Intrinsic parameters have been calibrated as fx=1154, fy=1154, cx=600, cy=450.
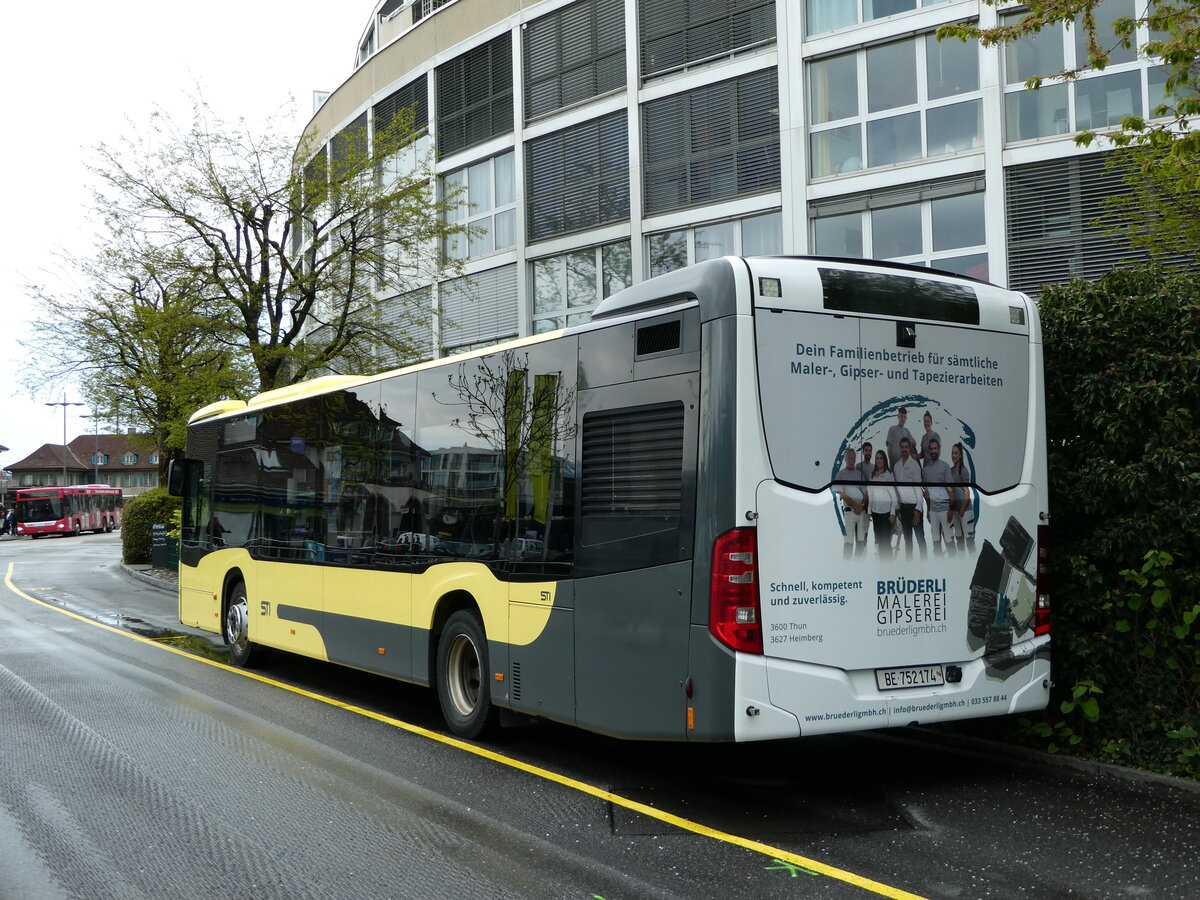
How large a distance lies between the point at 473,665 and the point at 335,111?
2828 centimetres

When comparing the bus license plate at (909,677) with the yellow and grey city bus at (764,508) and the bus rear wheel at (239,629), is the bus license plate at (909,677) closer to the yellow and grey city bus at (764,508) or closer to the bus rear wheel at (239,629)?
the yellow and grey city bus at (764,508)

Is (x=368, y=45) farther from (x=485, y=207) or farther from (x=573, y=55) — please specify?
(x=573, y=55)

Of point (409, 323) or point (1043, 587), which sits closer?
point (1043, 587)

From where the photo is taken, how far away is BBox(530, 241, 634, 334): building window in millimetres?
23859

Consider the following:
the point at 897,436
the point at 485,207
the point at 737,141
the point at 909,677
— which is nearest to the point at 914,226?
the point at 737,141

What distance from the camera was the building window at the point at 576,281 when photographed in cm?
2386

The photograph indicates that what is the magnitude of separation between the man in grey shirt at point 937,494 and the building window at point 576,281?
56.5 feet

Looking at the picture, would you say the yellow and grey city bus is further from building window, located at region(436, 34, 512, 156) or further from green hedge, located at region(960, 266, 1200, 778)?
building window, located at region(436, 34, 512, 156)

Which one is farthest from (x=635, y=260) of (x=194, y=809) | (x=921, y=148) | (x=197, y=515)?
(x=194, y=809)

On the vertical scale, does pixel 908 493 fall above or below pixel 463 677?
above

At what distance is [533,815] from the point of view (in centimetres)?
629

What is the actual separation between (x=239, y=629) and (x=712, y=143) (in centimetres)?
1363

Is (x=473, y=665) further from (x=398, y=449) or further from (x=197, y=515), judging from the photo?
(x=197, y=515)

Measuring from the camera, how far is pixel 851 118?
20.1 metres
